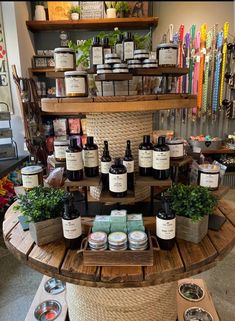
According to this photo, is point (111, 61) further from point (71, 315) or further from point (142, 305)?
point (71, 315)

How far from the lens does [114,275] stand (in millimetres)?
833

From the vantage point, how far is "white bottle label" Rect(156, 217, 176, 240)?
36.2 inches

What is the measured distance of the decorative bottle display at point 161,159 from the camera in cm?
104

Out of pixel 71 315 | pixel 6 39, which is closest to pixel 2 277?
pixel 71 315

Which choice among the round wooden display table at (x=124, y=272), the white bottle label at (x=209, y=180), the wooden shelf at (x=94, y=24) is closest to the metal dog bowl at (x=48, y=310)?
the round wooden display table at (x=124, y=272)

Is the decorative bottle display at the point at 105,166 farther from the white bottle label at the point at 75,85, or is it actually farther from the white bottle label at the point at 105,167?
the white bottle label at the point at 75,85

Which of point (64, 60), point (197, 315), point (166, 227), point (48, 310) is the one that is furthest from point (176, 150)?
point (48, 310)

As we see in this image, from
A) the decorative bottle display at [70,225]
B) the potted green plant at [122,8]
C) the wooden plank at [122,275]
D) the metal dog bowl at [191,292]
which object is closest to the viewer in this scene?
the wooden plank at [122,275]

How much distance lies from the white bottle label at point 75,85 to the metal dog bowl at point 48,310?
4.04 ft

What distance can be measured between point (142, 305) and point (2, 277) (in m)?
1.30

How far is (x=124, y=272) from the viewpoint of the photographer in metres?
0.84

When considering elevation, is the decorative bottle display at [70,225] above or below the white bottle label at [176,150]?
below

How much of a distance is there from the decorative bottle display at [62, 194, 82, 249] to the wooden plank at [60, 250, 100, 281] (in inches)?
2.8

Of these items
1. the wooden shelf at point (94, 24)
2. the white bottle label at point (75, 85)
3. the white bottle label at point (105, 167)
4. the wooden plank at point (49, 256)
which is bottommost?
the wooden plank at point (49, 256)
